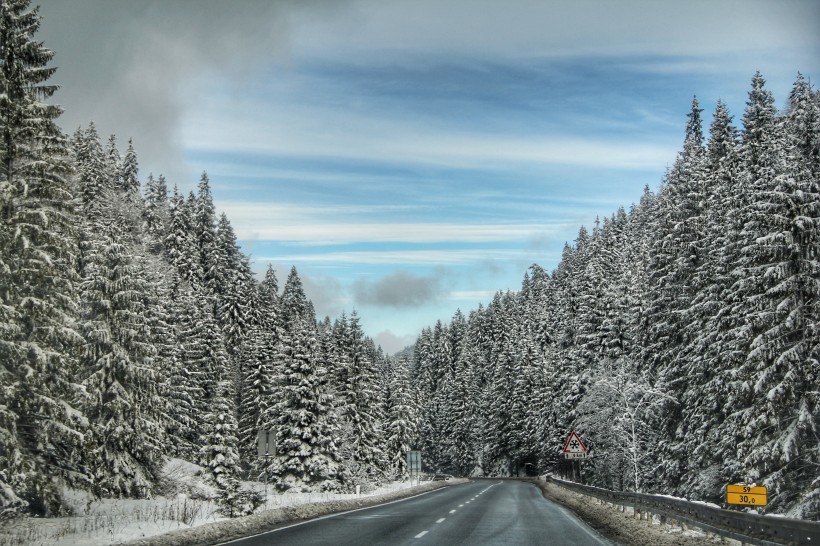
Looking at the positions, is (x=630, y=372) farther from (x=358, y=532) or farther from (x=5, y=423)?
(x=5, y=423)

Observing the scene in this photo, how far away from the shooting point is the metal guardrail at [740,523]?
35.7ft

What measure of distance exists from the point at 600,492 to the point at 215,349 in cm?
3170

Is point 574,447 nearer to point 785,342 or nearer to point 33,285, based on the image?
point 785,342

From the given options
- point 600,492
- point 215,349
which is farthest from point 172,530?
point 215,349

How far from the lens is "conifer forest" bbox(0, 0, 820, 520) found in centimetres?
2098

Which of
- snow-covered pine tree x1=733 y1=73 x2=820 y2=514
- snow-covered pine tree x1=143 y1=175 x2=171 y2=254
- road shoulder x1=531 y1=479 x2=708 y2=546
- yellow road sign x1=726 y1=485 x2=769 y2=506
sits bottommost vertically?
road shoulder x1=531 y1=479 x2=708 y2=546

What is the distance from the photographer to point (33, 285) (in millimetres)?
20500

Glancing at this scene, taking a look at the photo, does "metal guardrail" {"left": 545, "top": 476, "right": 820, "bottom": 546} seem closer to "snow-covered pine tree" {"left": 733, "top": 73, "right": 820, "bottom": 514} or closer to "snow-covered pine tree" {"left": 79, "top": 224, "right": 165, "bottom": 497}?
"snow-covered pine tree" {"left": 733, "top": 73, "right": 820, "bottom": 514}

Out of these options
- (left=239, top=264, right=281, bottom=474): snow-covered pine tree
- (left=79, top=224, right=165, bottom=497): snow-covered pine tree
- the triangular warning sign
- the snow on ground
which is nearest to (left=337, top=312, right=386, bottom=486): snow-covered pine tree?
(left=239, top=264, right=281, bottom=474): snow-covered pine tree

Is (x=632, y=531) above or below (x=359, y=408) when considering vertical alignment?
below

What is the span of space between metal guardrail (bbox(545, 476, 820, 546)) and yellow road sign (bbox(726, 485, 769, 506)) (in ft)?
0.94

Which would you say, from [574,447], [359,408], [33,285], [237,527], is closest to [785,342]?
[574,447]

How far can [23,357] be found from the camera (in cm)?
1931

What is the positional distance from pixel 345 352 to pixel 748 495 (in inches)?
2135
